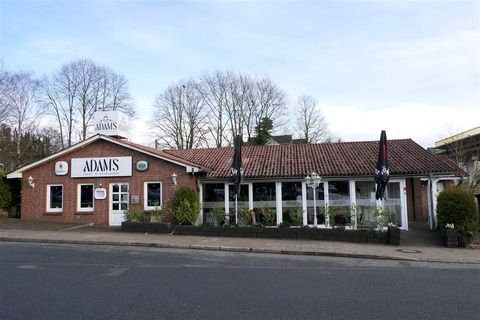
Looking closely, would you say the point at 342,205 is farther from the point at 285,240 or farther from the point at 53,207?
the point at 53,207

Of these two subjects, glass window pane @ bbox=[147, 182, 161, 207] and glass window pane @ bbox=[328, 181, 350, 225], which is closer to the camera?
glass window pane @ bbox=[328, 181, 350, 225]

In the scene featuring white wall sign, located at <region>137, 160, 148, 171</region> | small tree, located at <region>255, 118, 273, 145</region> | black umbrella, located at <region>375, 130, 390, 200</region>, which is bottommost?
black umbrella, located at <region>375, 130, 390, 200</region>

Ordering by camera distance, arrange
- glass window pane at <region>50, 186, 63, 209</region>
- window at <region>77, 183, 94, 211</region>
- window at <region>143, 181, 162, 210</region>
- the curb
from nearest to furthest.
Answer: the curb
window at <region>143, 181, 162, 210</region>
window at <region>77, 183, 94, 211</region>
glass window pane at <region>50, 186, 63, 209</region>

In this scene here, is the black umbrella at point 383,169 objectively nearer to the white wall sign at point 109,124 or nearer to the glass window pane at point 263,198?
the glass window pane at point 263,198

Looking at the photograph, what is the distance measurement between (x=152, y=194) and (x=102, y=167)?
2956 millimetres

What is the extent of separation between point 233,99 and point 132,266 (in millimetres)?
37653

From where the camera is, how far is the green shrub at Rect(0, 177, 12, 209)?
22531 mm

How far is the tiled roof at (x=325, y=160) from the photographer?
18812 millimetres

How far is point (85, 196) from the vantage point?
21109mm

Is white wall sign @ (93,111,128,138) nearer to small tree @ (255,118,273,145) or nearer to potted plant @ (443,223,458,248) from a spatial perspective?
potted plant @ (443,223,458,248)

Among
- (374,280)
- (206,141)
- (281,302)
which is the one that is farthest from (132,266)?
(206,141)

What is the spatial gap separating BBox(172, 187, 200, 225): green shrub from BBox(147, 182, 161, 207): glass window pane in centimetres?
180

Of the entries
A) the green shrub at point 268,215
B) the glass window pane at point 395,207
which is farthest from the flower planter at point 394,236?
the green shrub at point 268,215

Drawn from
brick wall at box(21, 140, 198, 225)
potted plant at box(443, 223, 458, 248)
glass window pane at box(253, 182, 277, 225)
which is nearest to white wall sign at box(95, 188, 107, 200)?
brick wall at box(21, 140, 198, 225)
